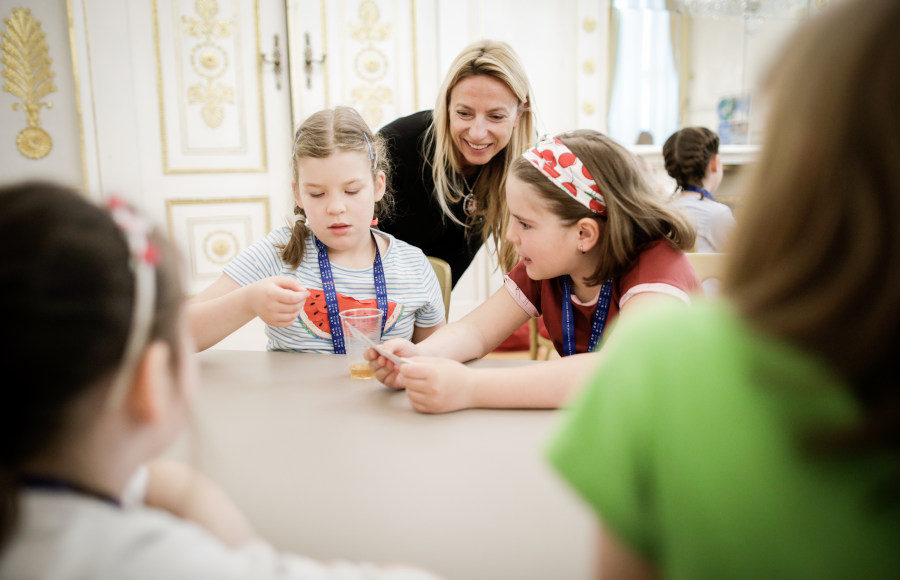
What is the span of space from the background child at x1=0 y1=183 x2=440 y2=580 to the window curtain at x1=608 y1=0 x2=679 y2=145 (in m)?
4.86

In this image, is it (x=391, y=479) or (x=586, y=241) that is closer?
(x=391, y=479)

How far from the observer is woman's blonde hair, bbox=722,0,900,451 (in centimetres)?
37

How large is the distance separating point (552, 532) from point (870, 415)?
0.36 metres

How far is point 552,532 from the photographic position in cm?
65

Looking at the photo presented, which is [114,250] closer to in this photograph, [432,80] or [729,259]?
[729,259]

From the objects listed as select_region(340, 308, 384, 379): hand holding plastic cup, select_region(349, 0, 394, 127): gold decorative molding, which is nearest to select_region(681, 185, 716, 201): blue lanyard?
select_region(349, 0, 394, 127): gold decorative molding

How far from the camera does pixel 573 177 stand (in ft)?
4.15

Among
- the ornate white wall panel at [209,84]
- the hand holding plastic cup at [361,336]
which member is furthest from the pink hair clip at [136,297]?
the ornate white wall panel at [209,84]

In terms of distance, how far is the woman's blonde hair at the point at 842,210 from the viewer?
374mm

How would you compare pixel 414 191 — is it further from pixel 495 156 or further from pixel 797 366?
pixel 797 366

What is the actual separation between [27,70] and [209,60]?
1.14 m

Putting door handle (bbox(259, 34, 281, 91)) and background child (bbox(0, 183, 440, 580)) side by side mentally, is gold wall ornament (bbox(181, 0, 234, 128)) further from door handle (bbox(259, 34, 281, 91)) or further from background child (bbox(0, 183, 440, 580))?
background child (bbox(0, 183, 440, 580))

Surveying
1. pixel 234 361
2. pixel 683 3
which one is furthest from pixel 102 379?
pixel 683 3

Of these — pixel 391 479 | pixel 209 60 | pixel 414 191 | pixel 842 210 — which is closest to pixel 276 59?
pixel 209 60
